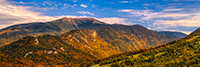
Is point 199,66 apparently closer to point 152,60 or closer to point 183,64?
point 183,64

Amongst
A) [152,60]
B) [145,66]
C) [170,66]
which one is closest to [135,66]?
[145,66]

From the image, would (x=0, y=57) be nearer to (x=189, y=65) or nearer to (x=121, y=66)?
(x=121, y=66)

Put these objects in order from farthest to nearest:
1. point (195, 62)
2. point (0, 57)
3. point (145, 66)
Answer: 1. point (0, 57)
2. point (145, 66)
3. point (195, 62)

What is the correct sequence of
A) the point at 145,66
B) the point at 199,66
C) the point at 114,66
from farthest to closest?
the point at 114,66
the point at 145,66
the point at 199,66

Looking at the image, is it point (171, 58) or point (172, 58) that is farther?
point (171, 58)

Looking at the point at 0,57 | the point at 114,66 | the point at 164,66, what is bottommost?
the point at 0,57

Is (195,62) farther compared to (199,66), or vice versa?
(195,62)

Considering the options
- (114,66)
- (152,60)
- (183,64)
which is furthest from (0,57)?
(183,64)

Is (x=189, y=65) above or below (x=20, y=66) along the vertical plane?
above

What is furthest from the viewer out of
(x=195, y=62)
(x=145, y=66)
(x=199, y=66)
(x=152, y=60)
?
(x=152, y=60)
